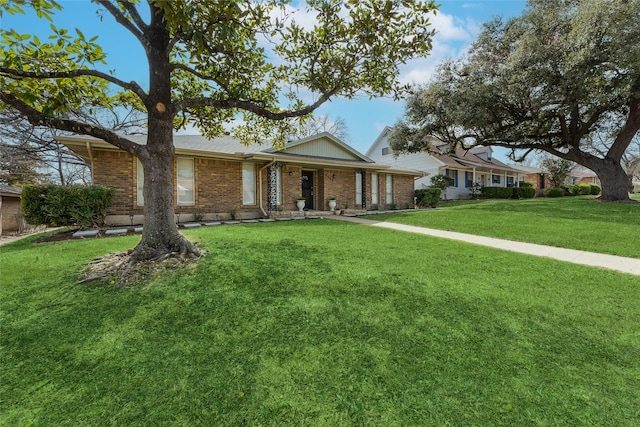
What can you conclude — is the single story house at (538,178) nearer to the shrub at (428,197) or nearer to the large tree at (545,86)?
the large tree at (545,86)

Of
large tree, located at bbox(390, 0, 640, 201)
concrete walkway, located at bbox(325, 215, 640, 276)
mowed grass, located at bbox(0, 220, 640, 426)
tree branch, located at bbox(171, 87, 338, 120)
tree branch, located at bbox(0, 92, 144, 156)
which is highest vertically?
large tree, located at bbox(390, 0, 640, 201)

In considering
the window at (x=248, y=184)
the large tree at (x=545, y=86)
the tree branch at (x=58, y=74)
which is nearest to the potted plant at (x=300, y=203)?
the window at (x=248, y=184)

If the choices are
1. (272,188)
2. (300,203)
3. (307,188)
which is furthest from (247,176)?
(307,188)

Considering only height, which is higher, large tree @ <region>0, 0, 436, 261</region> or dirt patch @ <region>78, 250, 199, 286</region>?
large tree @ <region>0, 0, 436, 261</region>

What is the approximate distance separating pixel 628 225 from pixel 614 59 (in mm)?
6719

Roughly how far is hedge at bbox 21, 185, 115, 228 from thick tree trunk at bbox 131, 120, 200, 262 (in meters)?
5.85

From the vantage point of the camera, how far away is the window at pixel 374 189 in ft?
58.6

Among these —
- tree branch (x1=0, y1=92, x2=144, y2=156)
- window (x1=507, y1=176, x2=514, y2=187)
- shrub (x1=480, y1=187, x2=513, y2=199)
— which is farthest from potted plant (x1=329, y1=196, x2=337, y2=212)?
window (x1=507, y1=176, x2=514, y2=187)

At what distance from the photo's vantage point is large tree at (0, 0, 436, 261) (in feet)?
14.7

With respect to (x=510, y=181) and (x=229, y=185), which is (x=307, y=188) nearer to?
(x=229, y=185)

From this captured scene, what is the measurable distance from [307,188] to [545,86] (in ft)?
39.7

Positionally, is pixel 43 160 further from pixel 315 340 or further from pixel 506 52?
pixel 506 52

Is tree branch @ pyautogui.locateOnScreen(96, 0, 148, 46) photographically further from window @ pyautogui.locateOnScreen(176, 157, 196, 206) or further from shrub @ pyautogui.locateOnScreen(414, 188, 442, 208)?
shrub @ pyautogui.locateOnScreen(414, 188, 442, 208)

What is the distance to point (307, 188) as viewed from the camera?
1606 centimetres
